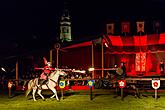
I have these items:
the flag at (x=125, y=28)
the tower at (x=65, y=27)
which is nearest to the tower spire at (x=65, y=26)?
the tower at (x=65, y=27)

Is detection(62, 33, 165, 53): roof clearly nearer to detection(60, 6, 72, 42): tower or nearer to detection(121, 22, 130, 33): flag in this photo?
detection(121, 22, 130, 33): flag

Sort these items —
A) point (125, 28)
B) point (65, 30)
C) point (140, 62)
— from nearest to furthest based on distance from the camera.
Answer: point (140, 62), point (125, 28), point (65, 30)

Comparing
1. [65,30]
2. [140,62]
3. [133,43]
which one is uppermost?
[65,30]

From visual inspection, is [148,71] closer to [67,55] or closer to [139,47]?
[139,47]

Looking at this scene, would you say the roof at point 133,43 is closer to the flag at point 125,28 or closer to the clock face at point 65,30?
the flag at point 125,28

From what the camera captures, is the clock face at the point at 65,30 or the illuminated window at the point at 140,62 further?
the clock face at the point at 65,30

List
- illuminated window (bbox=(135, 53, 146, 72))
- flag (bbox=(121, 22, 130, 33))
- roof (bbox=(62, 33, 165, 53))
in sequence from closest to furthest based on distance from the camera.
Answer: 1. roof (bbox=(62, 33, 165, 53))
2. illuminated window (bbox=(135, 53, 146, 72))
3. flag (bbox=(121, 22, 130, 33))

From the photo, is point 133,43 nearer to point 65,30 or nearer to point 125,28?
point 125,28

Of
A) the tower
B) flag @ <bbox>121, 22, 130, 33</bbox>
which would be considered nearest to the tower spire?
the tower

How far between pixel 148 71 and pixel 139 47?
2.46m

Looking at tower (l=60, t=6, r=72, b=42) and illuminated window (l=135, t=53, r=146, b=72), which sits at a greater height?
tower (l=60, t=6, r=72, b=42)

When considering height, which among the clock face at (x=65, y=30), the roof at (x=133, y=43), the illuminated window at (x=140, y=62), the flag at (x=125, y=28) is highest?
the clock face at (x=65, y=30)

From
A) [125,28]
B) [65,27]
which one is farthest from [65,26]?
[125,28]

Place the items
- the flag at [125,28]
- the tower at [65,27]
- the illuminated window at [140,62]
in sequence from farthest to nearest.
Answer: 1. the tower at [65,27]
2. the flag at [125,28]
3. the illuminated window at [140,62]
